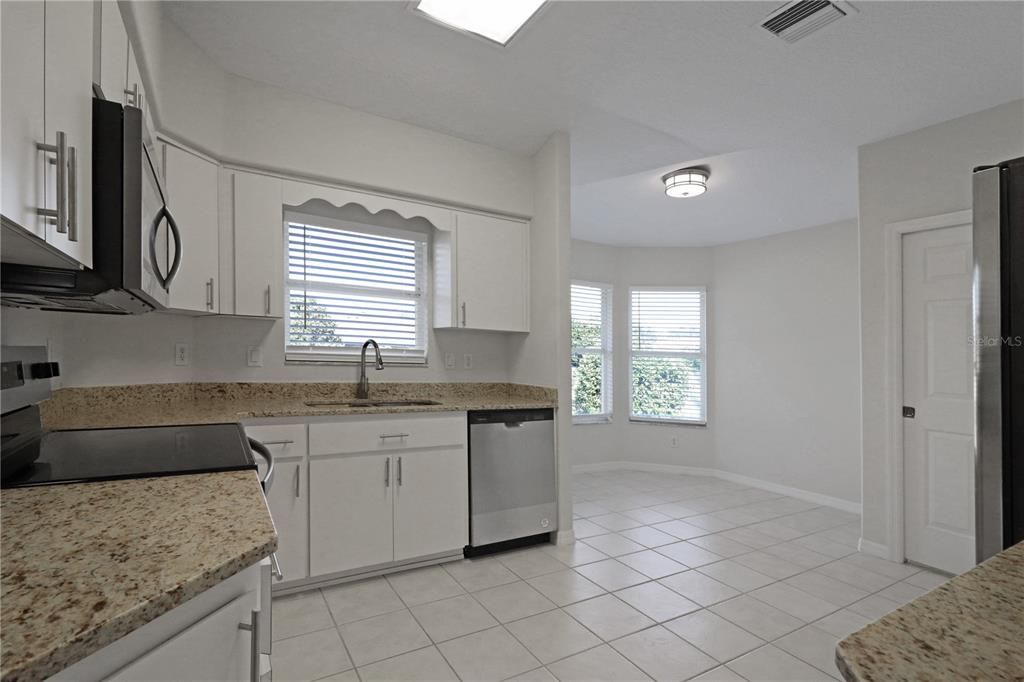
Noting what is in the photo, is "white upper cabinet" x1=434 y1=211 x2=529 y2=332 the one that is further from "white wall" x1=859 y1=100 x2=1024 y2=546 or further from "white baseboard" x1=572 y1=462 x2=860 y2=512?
"white baseboard" x1=572 y1=462 x2=860 y2=512

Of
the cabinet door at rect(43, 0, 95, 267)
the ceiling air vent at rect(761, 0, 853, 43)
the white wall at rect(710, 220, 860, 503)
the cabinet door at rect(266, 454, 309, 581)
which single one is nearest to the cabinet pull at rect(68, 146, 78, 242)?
the cabinet door at rect(43, 0, 95, 267)

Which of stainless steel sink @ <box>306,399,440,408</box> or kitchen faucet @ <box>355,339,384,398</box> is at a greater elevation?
kitchen faucet @ <box>355,339,384,398</box>

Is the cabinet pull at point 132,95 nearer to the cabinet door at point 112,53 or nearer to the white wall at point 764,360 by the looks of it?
the cabinet door at point 112,53

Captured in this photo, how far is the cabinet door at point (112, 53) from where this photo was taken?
50.7 inches

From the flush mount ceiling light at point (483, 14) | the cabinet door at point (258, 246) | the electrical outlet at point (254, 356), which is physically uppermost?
the flush mount ceiling light at point (483, 14)

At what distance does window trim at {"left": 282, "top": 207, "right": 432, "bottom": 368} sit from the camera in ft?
10.7

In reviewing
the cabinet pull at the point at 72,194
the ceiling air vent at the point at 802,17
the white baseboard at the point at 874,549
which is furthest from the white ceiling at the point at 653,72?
the white baseboard at the point at 874,549

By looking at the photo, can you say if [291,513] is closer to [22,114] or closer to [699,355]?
[22,114]

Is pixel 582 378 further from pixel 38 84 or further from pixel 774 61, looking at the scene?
pixel 38 84

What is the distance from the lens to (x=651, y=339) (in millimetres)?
6148

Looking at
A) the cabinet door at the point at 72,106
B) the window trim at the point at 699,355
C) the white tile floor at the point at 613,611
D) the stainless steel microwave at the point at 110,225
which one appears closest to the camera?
the cabinet door at the point at 72,106

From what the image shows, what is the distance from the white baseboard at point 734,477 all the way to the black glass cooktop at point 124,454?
15.1 ft

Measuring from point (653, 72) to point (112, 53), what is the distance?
2291 millimetres

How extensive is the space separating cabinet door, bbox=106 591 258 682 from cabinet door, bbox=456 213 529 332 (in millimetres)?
2705
